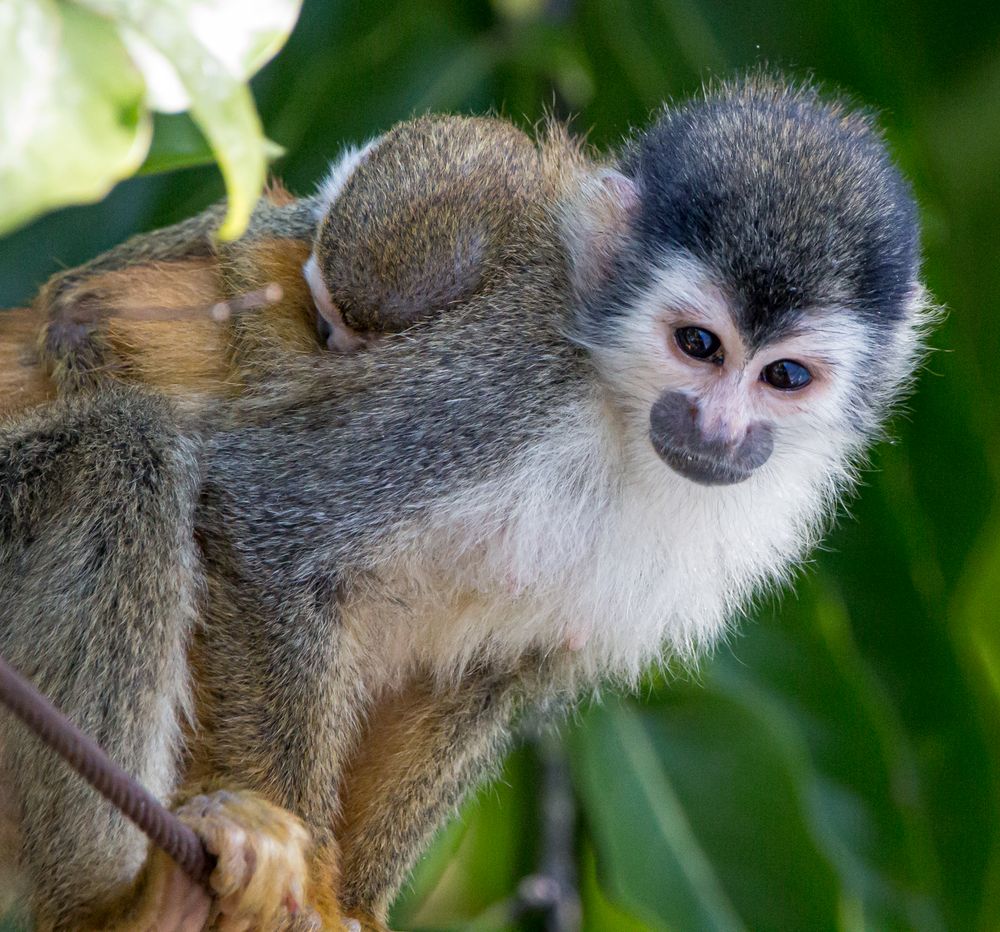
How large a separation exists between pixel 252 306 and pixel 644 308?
2.89 ft

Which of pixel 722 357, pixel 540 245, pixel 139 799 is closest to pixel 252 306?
pixel 540 245

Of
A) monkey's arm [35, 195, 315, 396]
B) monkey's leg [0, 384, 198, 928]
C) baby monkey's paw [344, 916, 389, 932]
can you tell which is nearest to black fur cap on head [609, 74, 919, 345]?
monkey's arm [35, 195, 315, 396]

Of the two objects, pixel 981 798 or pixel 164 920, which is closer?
pixel 164 920

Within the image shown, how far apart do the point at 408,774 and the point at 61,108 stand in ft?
6.89

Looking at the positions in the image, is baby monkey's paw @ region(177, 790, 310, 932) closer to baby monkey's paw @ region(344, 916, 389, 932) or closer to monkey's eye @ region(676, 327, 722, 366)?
baby monkey's paw @ region(344, 916, 389, 932)

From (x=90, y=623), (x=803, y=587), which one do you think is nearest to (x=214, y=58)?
(x=90, y=623)

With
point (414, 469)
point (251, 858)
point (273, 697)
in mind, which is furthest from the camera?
point (414, 469)

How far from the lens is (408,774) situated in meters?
2.99

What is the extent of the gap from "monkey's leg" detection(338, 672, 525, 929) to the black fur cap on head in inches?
41.2

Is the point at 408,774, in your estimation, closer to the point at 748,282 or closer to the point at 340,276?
the point at 340,276

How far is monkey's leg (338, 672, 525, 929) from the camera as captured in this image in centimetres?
294

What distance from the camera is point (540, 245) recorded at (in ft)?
9.56

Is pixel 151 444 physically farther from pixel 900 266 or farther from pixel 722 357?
pixel 900 266

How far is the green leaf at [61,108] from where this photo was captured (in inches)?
44.8
